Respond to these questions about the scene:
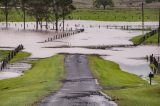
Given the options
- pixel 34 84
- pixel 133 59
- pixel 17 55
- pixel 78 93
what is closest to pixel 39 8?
pixel 17 55

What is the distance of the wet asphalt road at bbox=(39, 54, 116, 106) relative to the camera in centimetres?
3168

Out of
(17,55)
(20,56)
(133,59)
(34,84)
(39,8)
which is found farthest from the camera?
(39,8)

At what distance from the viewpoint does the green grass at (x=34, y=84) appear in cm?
3437

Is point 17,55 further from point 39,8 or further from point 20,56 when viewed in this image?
point 39,8

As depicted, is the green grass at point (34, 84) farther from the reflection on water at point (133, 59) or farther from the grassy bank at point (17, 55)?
the reflection on water at point (133, 59)

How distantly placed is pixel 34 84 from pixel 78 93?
1151 centimetres

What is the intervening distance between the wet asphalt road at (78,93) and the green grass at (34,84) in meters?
1.09

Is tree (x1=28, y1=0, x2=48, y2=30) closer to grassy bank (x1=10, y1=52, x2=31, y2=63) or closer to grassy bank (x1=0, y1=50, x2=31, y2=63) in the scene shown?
grassy bank (x1=0, y1=50, x2=31, y2=63)

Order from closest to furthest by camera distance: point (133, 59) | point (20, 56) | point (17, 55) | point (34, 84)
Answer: point (34, 84) → point (133, 59) → point (20, 56) → point (17, 55)

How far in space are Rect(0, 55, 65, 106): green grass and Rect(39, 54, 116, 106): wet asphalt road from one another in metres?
1.09

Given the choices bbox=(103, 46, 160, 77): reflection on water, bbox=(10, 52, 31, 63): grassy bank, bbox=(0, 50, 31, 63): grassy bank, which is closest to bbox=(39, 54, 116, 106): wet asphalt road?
bbox=(103, 46, 160, 77): reflection on water

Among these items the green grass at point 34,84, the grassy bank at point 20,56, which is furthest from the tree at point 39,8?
the green grass at point 34,84

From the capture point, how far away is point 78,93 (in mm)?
36406

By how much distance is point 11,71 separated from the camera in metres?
63.8
